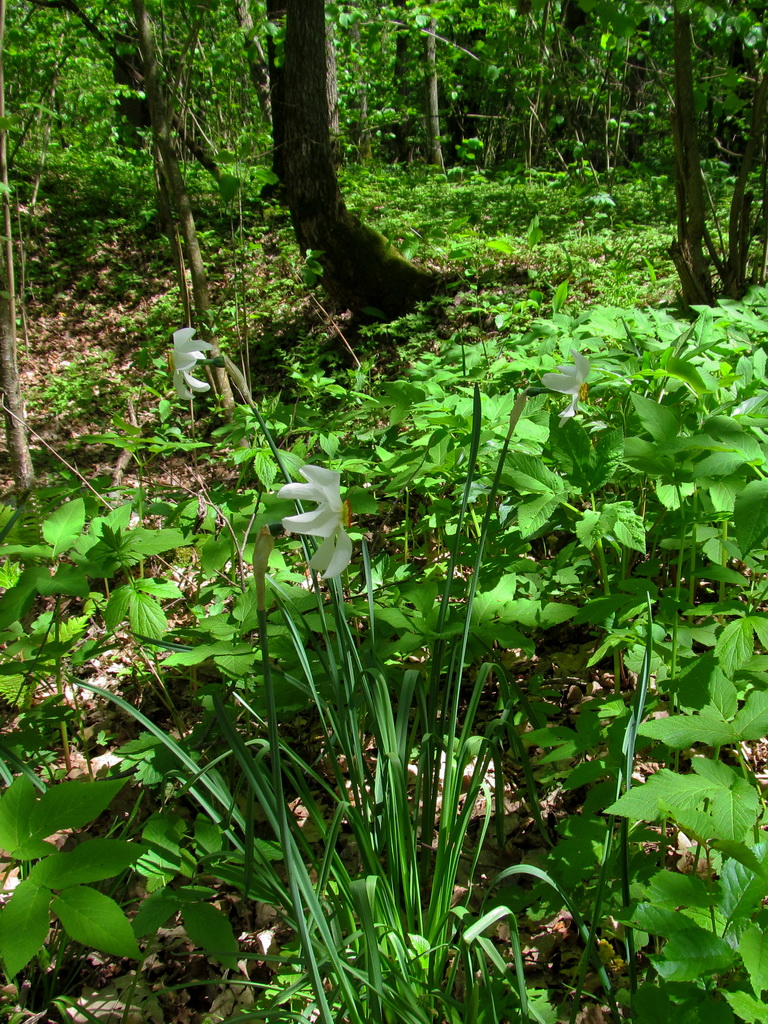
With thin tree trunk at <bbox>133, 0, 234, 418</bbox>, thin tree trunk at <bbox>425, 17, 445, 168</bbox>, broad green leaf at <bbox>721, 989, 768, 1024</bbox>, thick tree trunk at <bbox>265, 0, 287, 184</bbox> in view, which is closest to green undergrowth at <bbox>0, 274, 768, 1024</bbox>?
broad green leaf at <bbox>721, 989, 768, 1024</bbox>

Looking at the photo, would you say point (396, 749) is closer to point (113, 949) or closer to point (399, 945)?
point (399, 945)

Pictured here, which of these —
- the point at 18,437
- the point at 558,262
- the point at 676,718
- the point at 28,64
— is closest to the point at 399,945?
the point at 676,718

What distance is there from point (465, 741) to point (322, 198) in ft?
17.5

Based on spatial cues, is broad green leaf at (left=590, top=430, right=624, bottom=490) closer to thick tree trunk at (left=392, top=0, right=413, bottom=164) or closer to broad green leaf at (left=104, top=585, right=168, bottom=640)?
broad green leaf at (left=104, top=585, right=168, bottom=640)

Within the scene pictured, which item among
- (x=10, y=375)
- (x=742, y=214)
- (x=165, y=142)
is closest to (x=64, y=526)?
(x=10, y=375)

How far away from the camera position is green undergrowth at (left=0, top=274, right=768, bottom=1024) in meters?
0.98

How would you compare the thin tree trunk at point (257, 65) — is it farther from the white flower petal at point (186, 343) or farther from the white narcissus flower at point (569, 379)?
the white narcissus flower at point (569, 379)

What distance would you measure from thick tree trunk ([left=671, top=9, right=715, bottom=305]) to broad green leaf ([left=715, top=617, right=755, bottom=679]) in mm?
3065

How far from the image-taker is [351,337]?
549 cm

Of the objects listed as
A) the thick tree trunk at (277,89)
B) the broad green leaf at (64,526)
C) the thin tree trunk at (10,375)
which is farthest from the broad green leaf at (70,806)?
the thick tree trunk at (277,89)

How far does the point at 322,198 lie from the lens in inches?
219

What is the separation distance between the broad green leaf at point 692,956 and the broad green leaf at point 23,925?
0.83m

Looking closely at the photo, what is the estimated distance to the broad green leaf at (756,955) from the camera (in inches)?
29.3

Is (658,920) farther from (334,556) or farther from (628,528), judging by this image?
(628,528)
